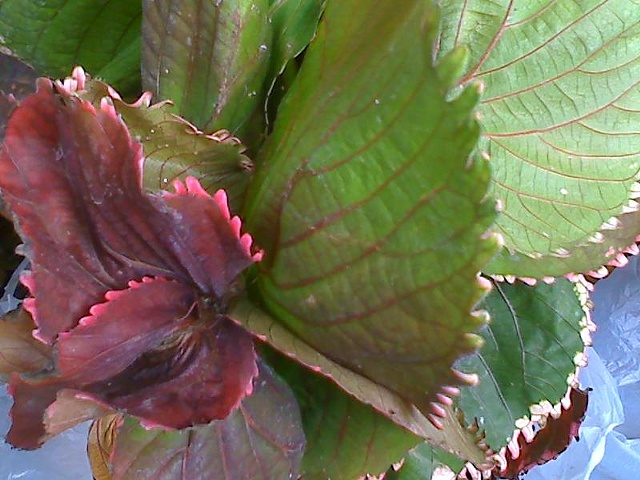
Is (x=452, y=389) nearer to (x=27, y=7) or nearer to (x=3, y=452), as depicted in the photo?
(x=27, y=7)

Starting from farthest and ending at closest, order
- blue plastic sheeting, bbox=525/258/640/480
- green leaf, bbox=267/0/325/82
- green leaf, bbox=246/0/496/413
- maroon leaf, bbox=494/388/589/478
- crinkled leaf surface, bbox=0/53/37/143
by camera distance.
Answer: blue plastic sheeting, bbox=525/258/640/480 < maroon leaf, bbox=494/388/589/478 < crinkled leaf surface, bbox=0/53/37/143 < green leaf, bbox=267/0/325/82 < green leaf, bbox=246/0/496/413

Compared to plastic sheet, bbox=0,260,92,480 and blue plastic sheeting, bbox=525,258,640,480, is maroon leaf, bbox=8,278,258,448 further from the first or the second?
blue plastic sheeting, bbox=525,258,640,480

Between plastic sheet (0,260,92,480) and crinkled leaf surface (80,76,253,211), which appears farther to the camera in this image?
plastic sheet (0,260,92,480)

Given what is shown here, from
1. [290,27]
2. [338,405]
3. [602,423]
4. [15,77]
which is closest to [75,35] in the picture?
[15,77]

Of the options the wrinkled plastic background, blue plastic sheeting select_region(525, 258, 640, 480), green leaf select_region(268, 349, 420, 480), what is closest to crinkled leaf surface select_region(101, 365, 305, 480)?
green leaf select_region(268, 349, 420, 480)

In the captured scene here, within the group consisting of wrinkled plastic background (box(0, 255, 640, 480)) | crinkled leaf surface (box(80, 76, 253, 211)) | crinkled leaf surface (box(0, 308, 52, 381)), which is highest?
crinkled leaf surface (box(80, 76, 253, 211))

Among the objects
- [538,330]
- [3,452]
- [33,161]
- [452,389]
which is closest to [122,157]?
[33,161]
